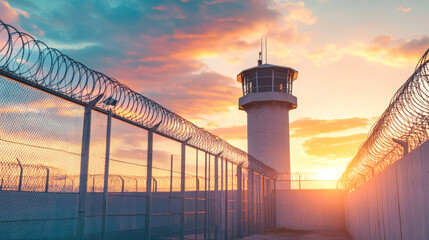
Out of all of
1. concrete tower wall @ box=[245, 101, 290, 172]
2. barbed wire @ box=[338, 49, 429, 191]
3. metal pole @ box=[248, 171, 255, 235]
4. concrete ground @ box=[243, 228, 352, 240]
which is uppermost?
concrete tower wall @ box=[245, 101, 290, 172]

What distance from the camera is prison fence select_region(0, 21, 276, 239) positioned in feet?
17.5

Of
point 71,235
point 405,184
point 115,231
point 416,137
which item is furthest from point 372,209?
point 71,235

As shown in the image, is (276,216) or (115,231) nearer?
(115,231)

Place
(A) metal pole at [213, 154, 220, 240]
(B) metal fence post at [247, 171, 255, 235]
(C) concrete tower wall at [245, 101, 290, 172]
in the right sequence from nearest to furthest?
1. (A) metal pole at [213, 154, 220, 240]
2. (B) metal fence post at [247, 171, 255, 235]
3. (C) concrete tower wall at [245, 101, 290, 172]

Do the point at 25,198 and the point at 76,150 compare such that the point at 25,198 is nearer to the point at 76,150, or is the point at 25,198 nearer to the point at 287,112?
the point at 76,150

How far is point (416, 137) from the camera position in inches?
223

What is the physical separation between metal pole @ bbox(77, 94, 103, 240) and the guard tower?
2505 cm

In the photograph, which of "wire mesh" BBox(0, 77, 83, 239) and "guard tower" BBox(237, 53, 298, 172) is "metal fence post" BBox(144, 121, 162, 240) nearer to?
"wire mesh" BBox(0, 77, 83, 239)

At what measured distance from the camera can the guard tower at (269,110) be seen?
31.4 meters

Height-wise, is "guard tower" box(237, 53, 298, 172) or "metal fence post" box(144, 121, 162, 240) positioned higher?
"guard tower" box(237, 53, 298, 172)

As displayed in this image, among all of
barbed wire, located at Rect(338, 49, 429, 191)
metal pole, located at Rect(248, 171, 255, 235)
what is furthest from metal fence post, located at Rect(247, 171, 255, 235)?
barbed wire, located at Rect(338, 49, 429, 191)

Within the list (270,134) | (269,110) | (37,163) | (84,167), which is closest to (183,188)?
(84,167)

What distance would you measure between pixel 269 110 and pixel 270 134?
1.80 meters

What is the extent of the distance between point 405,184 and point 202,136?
7.02 metres
